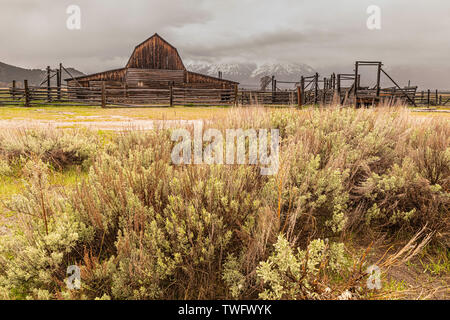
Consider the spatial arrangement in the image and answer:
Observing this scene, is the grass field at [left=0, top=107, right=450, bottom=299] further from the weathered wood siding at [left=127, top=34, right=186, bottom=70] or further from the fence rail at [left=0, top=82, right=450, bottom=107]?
the weathered wood siding at [left=127, top=34, right=186, bottom=70]

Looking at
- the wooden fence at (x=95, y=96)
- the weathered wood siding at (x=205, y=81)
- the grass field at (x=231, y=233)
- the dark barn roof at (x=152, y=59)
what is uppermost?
the dark barn roof at (x=152, y=59)

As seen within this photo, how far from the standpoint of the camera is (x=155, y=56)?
96.2ft

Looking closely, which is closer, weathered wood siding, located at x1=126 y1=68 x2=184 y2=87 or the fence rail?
the fence rail

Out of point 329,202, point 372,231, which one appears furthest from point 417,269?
point 329,202

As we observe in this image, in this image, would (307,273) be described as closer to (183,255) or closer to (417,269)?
(183,255)

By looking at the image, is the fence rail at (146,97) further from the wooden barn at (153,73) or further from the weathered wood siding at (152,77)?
the wooden barn at (153,73)

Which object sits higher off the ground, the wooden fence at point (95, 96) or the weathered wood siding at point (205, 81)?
the weathered wood siding at point (205, 81)

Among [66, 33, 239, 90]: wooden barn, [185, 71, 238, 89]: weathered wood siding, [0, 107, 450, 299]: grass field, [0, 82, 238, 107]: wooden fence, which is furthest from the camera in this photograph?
[185, 71, 238, 89]: weathered wood siding

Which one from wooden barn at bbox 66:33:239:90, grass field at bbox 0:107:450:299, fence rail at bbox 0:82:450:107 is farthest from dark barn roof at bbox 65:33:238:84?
grass field at bbox 0:107:450:299

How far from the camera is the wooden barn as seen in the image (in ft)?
92.8

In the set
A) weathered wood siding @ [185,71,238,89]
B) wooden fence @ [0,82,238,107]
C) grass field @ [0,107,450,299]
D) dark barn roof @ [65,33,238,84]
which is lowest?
grass field @ [0,107,450,299]

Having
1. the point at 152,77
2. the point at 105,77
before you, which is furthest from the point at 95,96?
the point at 152,77

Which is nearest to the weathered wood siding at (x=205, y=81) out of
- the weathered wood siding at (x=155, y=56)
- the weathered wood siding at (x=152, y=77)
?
the weathered wood siding at (x=152, y=77)

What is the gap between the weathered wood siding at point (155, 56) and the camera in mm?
28875
